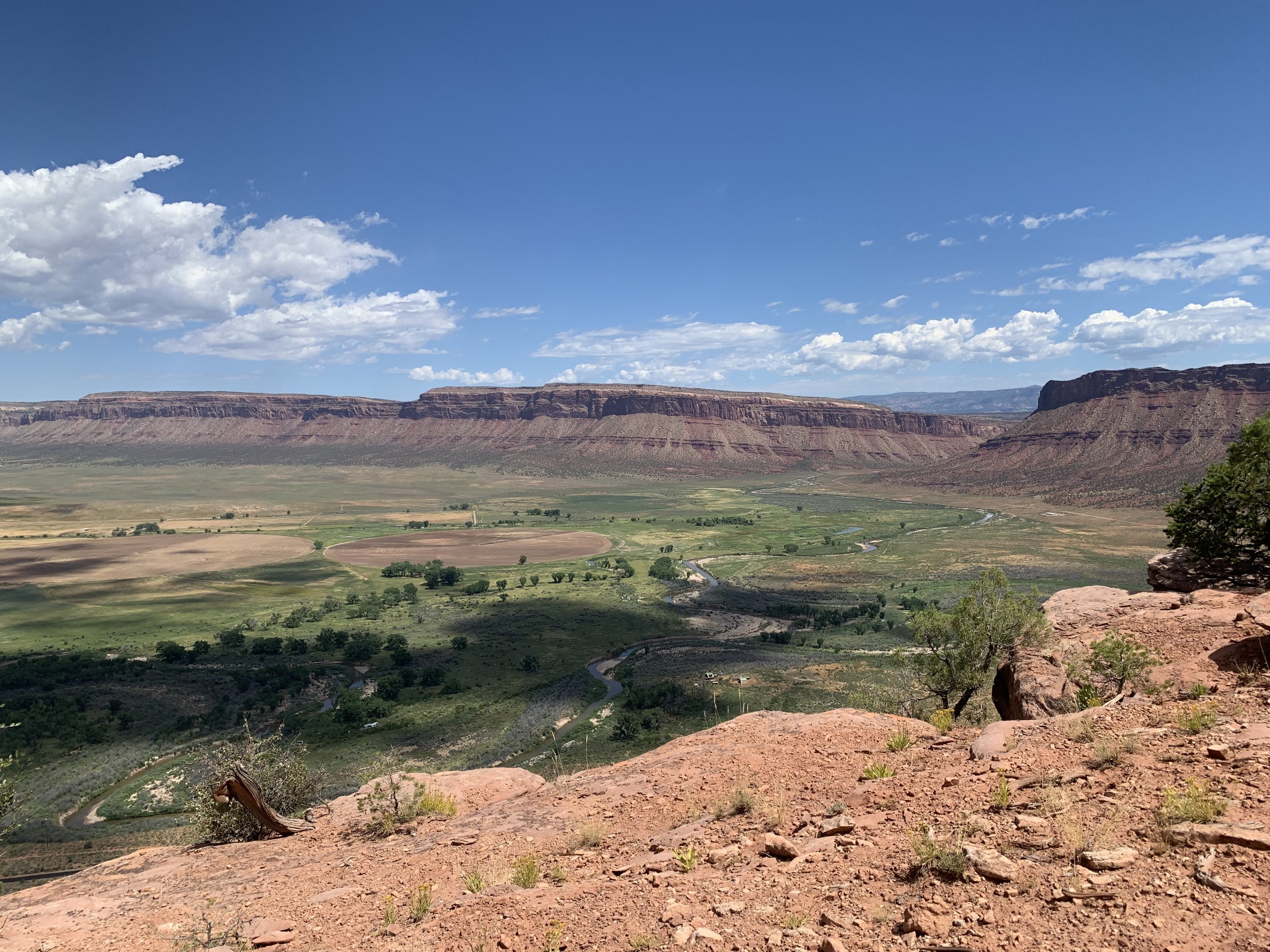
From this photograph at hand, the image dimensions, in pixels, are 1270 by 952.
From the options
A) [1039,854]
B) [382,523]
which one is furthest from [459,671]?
[382,523]

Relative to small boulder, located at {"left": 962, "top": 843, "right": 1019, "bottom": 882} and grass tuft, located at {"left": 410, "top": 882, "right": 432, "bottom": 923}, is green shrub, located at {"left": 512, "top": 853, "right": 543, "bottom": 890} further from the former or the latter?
small boulder, located at {"left": 962, "top": 843, "right": 1019, "bottom": 882}

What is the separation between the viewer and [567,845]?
1134 centimetres

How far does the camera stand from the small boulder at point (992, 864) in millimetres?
6925

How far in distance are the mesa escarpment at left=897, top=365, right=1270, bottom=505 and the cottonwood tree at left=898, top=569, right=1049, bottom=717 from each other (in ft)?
492

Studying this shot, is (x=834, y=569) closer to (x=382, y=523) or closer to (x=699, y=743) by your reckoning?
(x=699, y=743)

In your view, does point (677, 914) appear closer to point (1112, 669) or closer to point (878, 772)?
point (878, 772)

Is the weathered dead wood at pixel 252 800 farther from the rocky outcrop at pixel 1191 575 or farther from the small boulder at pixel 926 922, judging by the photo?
the rocky outcrop at pixel 1191 575

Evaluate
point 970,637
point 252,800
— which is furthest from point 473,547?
point 252,800

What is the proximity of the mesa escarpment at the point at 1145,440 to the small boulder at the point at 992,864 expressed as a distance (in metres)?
168

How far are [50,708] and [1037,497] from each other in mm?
186460

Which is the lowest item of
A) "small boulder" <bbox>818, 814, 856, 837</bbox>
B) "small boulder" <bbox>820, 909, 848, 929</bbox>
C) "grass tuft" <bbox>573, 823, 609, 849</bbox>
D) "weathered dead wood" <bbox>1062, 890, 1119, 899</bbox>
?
"grass tuft" <bbox>573, 823, 609, 849</bbox>

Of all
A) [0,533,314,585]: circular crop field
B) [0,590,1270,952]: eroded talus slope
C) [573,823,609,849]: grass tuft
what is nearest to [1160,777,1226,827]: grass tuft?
[0,590,1270,952]: eroded talus slope

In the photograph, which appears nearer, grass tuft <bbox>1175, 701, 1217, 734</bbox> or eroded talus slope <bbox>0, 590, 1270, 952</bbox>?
eroded talus slope <bbox>0, 590, 1270, 952</bbox>

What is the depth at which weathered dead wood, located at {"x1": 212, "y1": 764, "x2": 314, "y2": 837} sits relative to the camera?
48.7ft
